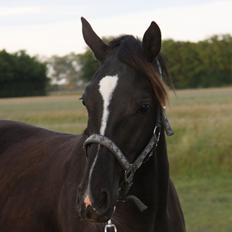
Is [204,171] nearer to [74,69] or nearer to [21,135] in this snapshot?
[21,135]

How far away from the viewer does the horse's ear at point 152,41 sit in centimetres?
333

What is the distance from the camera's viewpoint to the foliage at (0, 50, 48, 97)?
6688cm

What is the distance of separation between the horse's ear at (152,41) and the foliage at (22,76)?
2479 inches

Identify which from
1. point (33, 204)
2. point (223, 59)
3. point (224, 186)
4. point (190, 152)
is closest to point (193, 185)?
point (224, 186)

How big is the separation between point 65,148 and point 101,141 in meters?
1.41

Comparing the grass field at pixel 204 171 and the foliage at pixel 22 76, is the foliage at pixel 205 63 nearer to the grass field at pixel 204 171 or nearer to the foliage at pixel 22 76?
the foliage at pixel 22 76

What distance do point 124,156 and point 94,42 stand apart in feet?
2.54

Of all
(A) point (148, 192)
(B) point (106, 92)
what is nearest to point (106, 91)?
(B) point (106, 92)

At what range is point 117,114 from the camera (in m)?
3.13

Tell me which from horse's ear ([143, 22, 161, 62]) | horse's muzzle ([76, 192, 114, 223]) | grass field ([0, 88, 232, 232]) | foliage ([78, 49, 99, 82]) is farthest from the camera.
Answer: grass field ([0, 88, 232, 232])

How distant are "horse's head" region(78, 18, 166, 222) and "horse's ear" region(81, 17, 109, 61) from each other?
2.4 inches

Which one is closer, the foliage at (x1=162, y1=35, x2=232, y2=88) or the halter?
the halter

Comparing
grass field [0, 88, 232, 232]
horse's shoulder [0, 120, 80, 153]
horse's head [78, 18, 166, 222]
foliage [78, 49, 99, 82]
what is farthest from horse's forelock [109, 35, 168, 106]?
grass field [0, 88, 232, 232]

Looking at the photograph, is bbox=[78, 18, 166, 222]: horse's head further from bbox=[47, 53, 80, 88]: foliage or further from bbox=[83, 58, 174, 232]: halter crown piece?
bbox=[47, 53, 80, 88]: foliage
